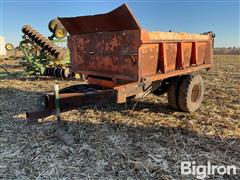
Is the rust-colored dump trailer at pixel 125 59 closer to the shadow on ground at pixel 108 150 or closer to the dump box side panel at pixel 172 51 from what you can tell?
the dump box side panel at pixel 172 51

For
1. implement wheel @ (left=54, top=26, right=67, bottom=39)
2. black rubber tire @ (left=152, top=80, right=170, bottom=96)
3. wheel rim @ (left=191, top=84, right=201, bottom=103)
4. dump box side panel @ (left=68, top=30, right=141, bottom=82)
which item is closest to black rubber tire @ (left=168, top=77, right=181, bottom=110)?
black rubber tire @ (left=152, top=80, right=170, bottom=96)

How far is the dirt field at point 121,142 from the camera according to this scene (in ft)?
10.6

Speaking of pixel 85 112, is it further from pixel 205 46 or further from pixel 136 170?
pixel 205 46

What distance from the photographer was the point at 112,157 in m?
3.54

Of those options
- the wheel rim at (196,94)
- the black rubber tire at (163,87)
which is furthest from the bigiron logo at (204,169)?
the wheel rim at (196,94)

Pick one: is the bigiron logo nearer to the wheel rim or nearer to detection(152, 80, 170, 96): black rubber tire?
detection(152, 80, 170, 96): black rubber tire

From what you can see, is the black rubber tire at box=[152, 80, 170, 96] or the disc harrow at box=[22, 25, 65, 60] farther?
the disc harrow at box=[22, 25, 65, 60]

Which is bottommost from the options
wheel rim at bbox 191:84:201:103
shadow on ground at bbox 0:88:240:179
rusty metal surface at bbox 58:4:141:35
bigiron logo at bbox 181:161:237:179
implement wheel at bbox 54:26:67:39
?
bigiron logo at bbox 181:161:237:179

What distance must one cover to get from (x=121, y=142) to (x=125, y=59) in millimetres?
1334

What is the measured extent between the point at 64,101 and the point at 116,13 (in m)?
1.47

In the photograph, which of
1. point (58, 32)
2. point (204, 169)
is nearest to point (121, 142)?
point (204, 169)

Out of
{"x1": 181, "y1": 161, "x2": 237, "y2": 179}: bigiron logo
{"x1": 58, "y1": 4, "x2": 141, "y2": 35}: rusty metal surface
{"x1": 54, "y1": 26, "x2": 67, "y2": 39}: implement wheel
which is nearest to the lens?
{"x1": 181, "y1": 161, "x2": 237, "y2": 179}: bigiron logo

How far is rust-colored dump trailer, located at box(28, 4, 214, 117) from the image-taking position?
3.67m

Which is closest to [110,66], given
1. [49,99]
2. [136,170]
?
[49,99]
